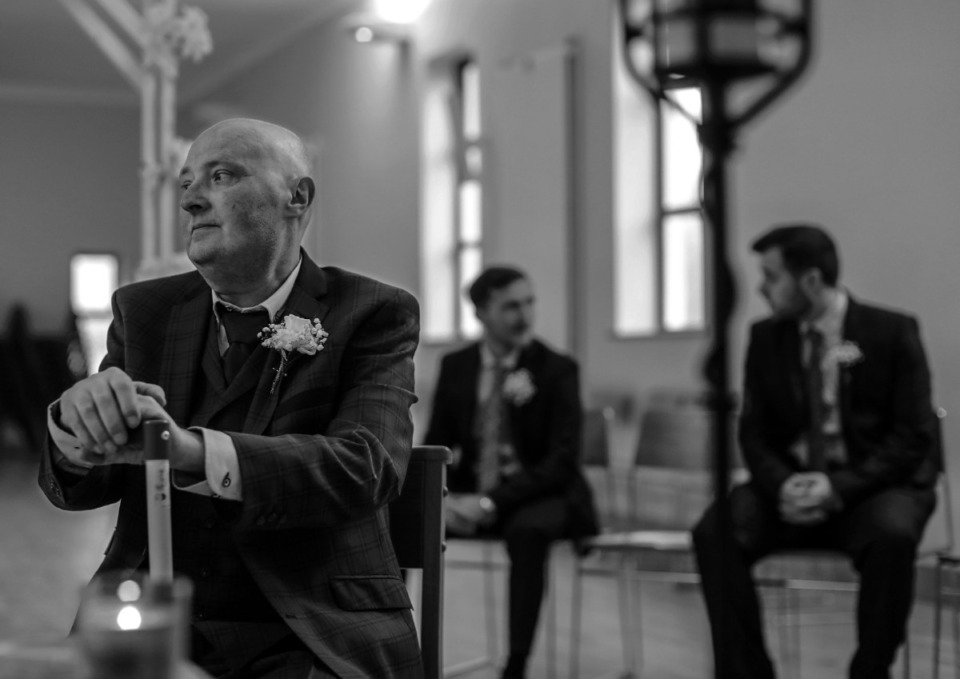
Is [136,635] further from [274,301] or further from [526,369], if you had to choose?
[526,369]

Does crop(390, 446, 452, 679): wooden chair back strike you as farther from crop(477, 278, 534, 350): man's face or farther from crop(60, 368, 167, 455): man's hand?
crop(477, 278, 534, 350): man's face

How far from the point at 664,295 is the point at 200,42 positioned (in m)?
3.23

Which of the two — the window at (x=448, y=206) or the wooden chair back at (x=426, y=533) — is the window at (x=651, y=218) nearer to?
the window at (x=448, y=206)

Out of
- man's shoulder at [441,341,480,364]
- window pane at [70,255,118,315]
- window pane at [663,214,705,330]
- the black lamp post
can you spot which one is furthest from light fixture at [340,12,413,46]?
the black lamp post

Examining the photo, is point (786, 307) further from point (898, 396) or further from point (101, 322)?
point (101, 322)

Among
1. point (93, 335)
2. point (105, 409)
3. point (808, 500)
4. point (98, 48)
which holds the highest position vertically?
point (98, 48)

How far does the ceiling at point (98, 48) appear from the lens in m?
12.4

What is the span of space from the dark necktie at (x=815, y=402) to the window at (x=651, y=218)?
347 centimetres

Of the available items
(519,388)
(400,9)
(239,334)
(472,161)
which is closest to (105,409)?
(239,334)

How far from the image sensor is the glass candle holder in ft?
2.33

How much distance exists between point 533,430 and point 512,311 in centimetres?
41

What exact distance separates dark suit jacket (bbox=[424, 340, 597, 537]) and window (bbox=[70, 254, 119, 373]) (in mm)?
12475

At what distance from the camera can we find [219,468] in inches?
61.0

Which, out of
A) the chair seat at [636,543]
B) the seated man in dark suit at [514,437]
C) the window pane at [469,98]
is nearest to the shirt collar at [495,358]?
the seated man in dark suit at [514,437]
